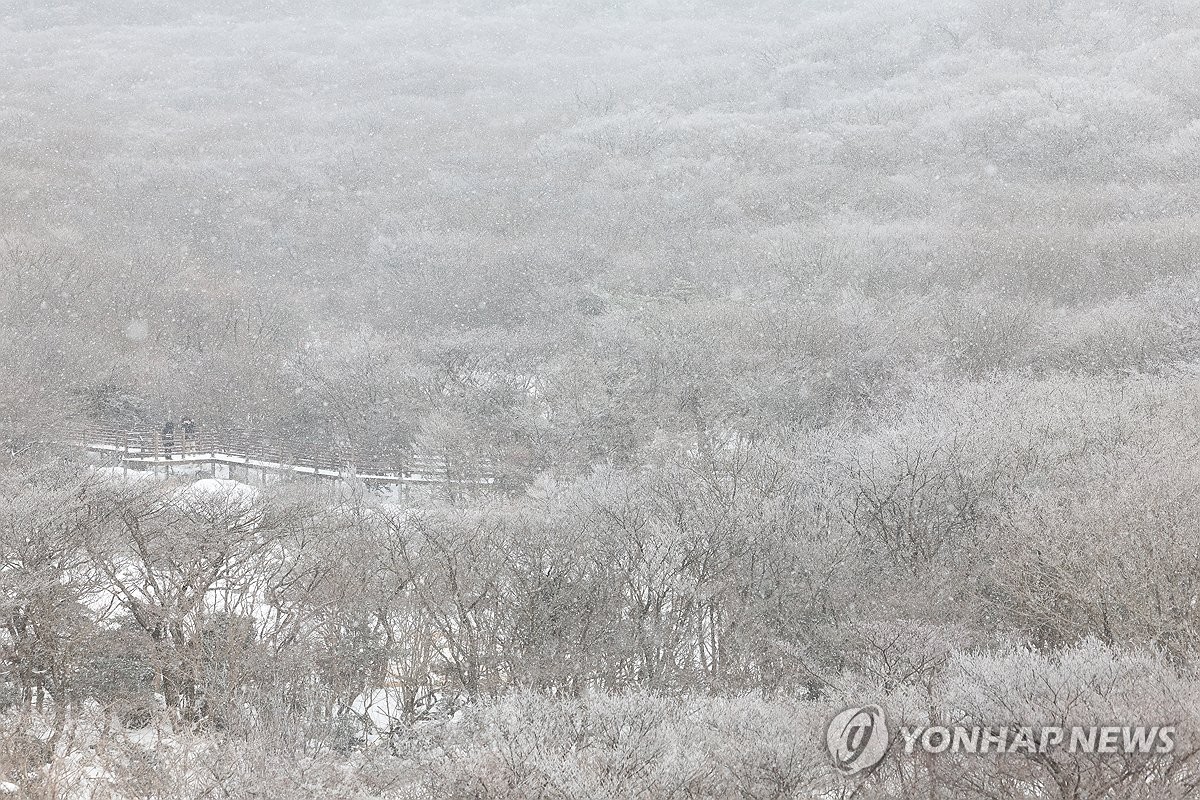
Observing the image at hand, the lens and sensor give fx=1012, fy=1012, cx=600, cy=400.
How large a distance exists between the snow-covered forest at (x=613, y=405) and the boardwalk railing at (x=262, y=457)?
38cm

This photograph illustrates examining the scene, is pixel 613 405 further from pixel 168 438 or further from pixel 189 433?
pixel 168 438

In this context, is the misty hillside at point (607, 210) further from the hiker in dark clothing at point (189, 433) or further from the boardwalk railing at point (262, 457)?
the boardwalk railing at point (262, 457)

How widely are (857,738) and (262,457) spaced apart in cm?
2111

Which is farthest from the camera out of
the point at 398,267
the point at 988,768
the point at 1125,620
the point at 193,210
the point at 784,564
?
the point at 193,210

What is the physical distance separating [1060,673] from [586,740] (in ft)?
13.6

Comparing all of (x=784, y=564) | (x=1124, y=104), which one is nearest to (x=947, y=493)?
(x=784, y=564)

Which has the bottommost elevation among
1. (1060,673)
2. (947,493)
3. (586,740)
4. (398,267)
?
(398,267)

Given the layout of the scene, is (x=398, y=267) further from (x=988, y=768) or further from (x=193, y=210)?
(x=988, y=768)

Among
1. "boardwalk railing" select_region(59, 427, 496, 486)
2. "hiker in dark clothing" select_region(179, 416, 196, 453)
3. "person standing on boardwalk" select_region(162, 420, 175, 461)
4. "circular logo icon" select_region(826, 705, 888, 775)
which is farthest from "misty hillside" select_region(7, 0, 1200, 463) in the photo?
"circular logo icon" select_region(826, 705, 888, 775)

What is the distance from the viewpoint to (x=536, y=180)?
152 feet

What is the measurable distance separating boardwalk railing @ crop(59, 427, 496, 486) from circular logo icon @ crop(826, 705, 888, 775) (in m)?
15.7

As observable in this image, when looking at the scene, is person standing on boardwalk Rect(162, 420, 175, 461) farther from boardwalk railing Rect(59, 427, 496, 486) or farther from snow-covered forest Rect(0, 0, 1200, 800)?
snow-covered forest Rect(0, 0, 1200, 800)

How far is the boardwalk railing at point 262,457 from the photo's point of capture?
24688 millimetres

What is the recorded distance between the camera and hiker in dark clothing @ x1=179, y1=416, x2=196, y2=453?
87.5ft
